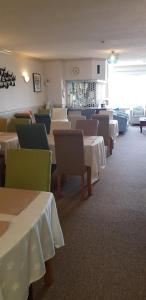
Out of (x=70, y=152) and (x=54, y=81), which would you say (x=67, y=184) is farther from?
(x=54, y=81)

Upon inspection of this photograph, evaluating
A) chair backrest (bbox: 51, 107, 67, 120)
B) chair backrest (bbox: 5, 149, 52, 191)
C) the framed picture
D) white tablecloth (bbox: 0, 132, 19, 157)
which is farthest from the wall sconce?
chair backrest (bbox: 5, 149, 52, 191)

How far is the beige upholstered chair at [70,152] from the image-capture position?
323 cm

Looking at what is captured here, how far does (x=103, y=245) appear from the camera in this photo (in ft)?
7.92

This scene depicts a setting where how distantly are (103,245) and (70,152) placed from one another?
1.29 m

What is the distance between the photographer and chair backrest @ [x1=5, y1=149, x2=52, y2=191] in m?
2.01

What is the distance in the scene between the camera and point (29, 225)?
1404 millimetres

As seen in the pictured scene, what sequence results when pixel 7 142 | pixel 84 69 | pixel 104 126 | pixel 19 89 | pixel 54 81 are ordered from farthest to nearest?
pixel 54 81 → pixel 84 69 → pixel 19 89 → pixel 104 126 → pixel 7 142

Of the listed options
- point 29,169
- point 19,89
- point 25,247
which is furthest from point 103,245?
point 19,89

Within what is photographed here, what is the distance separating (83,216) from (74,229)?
293 millimetres

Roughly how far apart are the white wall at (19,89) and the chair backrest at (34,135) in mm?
2846

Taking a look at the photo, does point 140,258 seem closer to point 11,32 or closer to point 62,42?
point 11,32

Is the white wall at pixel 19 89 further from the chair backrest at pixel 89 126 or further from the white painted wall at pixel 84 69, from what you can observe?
the chair backrest at pixel 89 126

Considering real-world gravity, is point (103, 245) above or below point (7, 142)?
below

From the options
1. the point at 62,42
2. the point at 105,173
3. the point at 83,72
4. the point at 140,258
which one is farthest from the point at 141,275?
the point at 83,72
